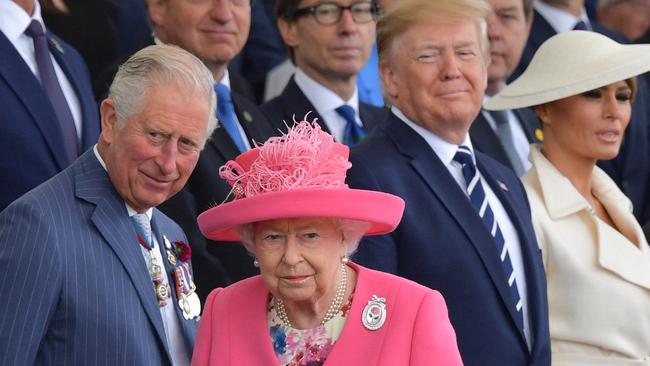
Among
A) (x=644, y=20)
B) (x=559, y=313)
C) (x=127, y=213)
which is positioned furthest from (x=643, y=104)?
(x=127, y=213)

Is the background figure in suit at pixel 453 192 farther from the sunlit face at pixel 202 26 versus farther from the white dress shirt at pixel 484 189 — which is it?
the sunlit face at pixel 202 26

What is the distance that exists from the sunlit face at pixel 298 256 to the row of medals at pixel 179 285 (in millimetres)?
511

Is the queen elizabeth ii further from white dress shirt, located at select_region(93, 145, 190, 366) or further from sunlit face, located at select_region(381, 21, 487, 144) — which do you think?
sunlit face, located at select_region(381, 21, 487, 144)

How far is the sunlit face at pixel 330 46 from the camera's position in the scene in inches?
274

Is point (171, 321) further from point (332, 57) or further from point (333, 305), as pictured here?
point (332, 57)

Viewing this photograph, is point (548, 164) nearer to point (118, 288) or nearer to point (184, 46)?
point (184, 46)

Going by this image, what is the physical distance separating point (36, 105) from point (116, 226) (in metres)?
1.41

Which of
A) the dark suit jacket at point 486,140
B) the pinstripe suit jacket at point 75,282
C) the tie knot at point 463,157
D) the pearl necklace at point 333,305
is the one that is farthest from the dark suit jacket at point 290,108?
the pearl necklace at point 333,305

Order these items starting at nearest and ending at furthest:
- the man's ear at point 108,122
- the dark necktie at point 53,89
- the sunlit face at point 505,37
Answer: the man's ear at point 108,122
the dark necktie at point 53,89
the sunlit face at point 505,37

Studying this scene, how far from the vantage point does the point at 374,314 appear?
13.4ft

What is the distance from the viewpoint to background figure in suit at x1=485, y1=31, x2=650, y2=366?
5633mm

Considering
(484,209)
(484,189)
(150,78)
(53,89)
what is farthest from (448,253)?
(53,89)

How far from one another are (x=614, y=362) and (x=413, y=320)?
1818mm

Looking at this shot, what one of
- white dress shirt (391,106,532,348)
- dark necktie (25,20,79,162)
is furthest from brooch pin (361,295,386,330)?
dark necktie (25,20,79,162)
